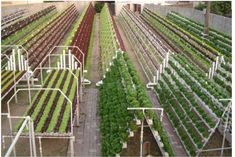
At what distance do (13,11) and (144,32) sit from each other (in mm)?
19313

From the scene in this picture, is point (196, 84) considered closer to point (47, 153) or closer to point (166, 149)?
point (166, 149)

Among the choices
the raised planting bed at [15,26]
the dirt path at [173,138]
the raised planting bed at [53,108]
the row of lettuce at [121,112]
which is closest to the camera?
the row of lettuce at [121,112]

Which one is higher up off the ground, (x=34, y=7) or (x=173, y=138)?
(x=34, y=7)

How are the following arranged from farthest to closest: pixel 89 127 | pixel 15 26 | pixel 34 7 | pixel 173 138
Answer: pixel 34 7 < pixel 15 26 < pixel 89 127 < pixel 173 138

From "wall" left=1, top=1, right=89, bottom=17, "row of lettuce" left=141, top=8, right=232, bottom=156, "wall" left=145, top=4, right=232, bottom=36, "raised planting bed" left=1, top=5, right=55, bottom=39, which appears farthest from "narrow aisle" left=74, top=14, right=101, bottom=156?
"wall" left=1, top=1, right=89, bottom=17

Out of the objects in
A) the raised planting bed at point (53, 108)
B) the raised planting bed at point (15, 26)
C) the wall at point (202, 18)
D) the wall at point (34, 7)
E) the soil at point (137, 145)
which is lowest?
the soil at point (137, 145)

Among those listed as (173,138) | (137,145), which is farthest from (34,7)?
(137,145)

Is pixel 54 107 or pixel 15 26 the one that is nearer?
pixel 54 107

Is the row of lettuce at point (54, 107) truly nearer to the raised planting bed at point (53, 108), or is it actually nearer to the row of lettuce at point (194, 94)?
the raised planting bed at point (53, 108)

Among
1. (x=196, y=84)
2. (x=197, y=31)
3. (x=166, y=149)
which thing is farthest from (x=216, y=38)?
(x=166, y=149)

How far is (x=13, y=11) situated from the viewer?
1385 inches

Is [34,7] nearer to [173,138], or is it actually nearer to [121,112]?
[173,138]

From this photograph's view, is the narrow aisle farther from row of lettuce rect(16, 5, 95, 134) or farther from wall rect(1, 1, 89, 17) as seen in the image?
wall rect(1, 1, 89, 17)

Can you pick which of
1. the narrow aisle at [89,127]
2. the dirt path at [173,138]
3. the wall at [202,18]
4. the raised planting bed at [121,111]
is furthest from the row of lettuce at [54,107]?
the wall at [202,18]
